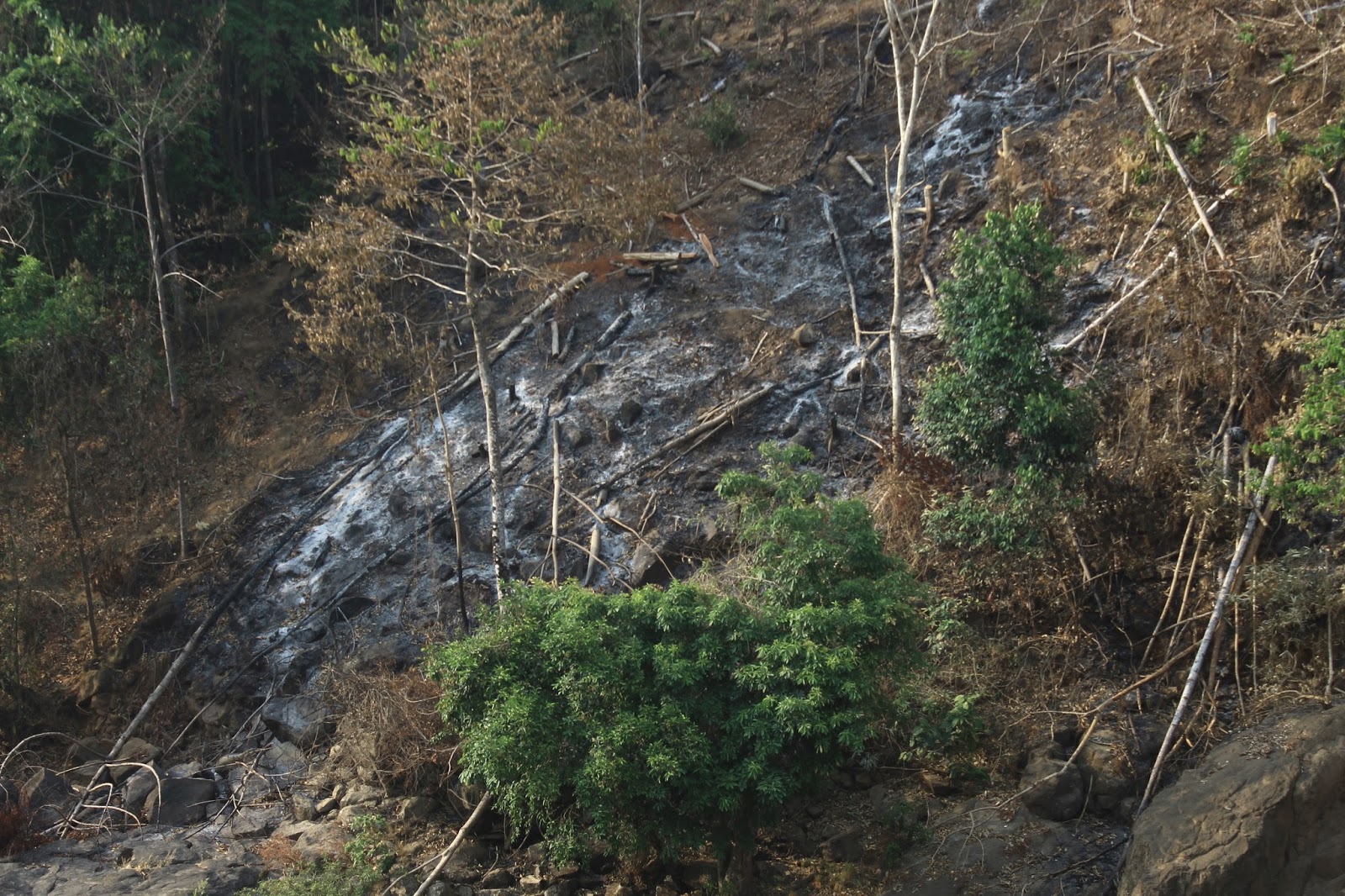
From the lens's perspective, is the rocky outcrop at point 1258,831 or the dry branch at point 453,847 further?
the dry branch at point 453,847

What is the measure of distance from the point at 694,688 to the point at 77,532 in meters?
11.1

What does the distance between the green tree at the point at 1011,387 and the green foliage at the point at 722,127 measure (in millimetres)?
10568

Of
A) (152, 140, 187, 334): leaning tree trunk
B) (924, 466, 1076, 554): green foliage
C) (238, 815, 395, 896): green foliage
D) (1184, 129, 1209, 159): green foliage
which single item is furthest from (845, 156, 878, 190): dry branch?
(238, 815, 395, 896): green foliage

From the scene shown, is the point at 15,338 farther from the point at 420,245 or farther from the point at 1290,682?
the point at 1290,682

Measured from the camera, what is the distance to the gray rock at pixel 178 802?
41.9ft

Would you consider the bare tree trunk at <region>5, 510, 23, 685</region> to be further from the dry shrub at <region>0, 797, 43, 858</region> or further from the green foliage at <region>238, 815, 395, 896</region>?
the green foliage at <region>238, 815, 395, 896</region>

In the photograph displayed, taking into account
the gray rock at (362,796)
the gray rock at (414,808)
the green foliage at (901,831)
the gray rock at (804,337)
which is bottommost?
the green foliage at (901,831)

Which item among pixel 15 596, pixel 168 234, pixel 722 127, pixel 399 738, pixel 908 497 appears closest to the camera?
pixel 399 738

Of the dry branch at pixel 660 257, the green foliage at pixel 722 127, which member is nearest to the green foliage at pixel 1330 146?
the dry branch at pixel 660 257

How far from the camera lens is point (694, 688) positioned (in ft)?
31.4

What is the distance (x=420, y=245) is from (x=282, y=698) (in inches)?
418

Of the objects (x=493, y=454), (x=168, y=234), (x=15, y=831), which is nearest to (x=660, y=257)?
(x=493, y=454)

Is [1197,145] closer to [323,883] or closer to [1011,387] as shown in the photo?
[1011,387]

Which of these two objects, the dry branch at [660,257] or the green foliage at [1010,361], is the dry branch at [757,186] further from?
the green foliage at [1010,361]
